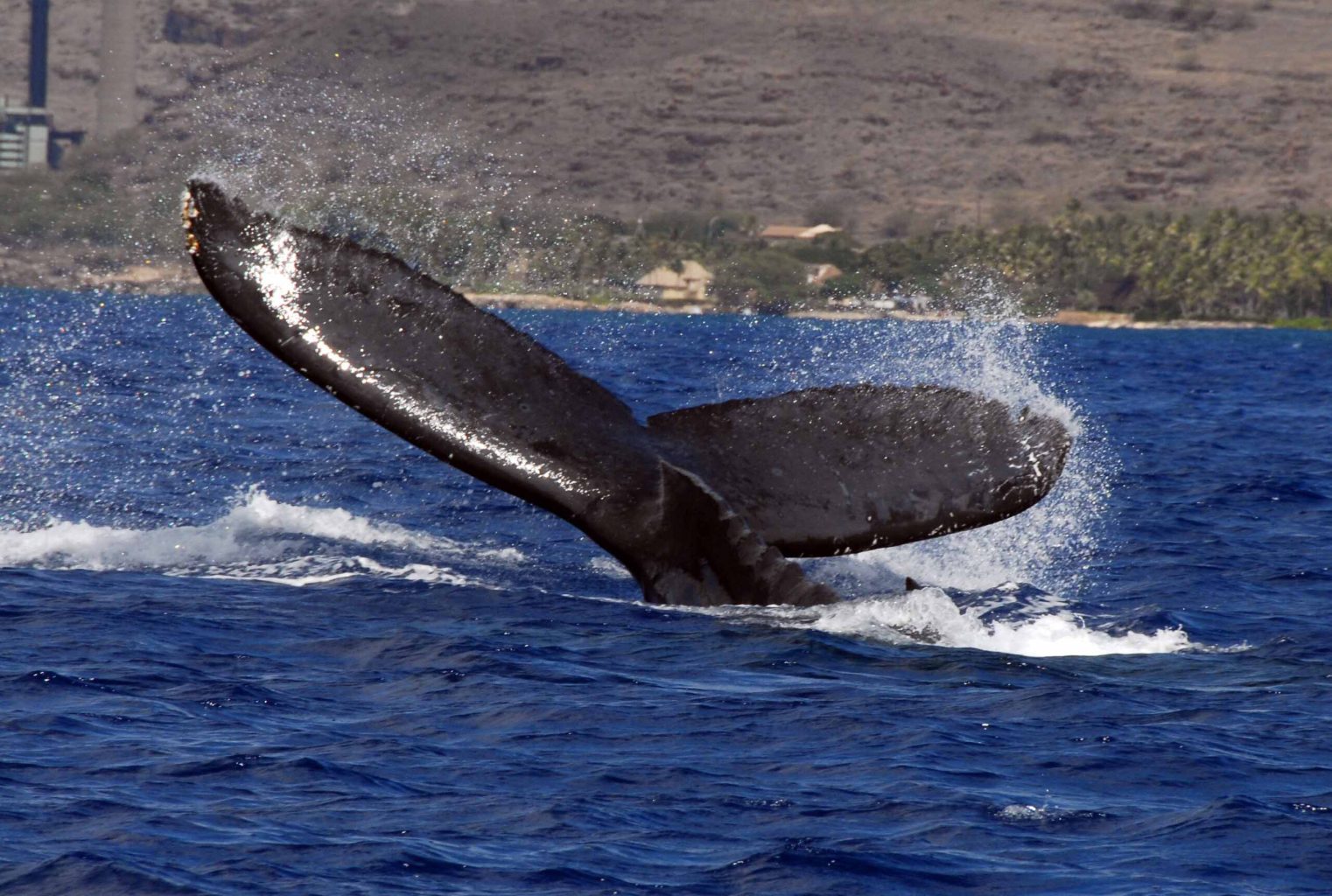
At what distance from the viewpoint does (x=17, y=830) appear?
6453 mm

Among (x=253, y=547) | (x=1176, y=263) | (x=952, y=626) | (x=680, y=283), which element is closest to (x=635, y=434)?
(x=952, y=626)

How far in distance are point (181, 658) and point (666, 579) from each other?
2.23m

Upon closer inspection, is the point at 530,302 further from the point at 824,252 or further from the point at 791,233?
the point at 791,233

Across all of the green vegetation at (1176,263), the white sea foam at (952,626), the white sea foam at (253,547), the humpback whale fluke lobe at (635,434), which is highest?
the humpback whale fluke lobe at (635,434)

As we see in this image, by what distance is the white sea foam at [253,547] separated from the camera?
1156cm

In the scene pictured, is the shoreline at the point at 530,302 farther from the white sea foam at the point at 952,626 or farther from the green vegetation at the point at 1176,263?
the white sea foam at the point at 952,626

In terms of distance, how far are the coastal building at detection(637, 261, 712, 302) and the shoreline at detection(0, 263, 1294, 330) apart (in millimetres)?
908

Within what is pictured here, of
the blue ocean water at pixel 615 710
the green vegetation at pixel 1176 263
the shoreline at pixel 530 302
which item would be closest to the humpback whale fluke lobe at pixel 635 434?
the blue ocean water at pixel 615 710

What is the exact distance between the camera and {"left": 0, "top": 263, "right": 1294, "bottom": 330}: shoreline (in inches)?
5846

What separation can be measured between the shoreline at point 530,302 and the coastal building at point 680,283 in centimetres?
91

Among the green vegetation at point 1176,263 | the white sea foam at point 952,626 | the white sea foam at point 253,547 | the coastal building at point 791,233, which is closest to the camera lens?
the white sea foam at point 952,626

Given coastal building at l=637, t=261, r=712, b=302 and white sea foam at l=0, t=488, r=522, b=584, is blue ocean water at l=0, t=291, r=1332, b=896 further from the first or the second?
coastal building at l=637, t=261, r=712, b=302

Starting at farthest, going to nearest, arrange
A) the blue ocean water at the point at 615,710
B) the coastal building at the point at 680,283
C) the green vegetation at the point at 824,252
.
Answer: the coastal building at the point at 680,283
the green vegetation at the point at 824,252
the blue ocean water at the point at 615,710

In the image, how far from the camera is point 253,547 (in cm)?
1244
